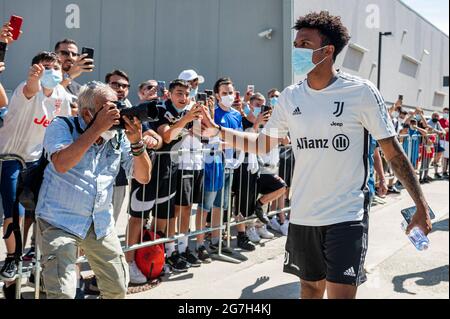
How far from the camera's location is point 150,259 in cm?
530

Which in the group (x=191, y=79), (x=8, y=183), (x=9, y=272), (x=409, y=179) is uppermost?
(x=191, y=79)

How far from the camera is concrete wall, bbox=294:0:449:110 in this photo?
1781 cm

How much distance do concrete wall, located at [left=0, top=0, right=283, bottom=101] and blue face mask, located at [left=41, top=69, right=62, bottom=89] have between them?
11487mm

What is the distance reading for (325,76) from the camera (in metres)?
3.40

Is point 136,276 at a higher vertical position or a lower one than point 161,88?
lower

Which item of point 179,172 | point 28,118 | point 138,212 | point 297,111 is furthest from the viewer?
point 179,172

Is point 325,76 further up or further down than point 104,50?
further down

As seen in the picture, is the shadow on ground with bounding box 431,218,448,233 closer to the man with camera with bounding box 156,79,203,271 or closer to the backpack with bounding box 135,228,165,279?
the man with camera with bounding box 156,79,203,271

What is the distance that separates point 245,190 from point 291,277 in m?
1.74

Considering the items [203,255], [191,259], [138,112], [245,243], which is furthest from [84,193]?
[245,243]

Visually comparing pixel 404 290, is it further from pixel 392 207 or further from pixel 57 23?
pixel 57 23

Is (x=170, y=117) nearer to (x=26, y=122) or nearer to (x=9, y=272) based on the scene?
(x=26, y=122)
